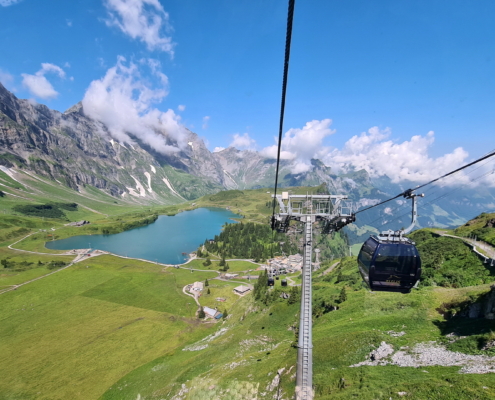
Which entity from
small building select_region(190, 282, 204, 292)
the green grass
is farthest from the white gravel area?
small building select_region(190, 282, 204, 292)

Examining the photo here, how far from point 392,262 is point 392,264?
0.54 feet

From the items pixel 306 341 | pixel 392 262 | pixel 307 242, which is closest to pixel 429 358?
pixel 392 262

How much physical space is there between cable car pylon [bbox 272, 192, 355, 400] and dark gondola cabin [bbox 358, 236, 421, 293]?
3143mm

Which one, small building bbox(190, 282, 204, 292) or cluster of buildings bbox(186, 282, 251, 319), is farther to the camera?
small building bbox(190, 282, 204, 292)

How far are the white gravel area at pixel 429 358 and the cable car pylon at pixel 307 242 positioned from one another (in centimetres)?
845

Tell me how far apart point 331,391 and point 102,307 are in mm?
91491

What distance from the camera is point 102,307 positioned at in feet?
290

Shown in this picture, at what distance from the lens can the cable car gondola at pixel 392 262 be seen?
18.1 metres

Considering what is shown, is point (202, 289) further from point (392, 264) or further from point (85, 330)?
point (392, 264)

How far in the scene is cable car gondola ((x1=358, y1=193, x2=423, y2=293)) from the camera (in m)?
18.1

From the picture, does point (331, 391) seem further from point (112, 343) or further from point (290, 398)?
point (112, 343)

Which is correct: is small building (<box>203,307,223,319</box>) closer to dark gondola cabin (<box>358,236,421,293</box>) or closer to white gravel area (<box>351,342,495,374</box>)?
white gravel area (<box>351,342,495,374</box>)

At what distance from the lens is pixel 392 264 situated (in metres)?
18.4

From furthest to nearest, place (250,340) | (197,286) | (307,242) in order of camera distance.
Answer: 1. (197,286)
2. (250,340)
3. (307,242)
